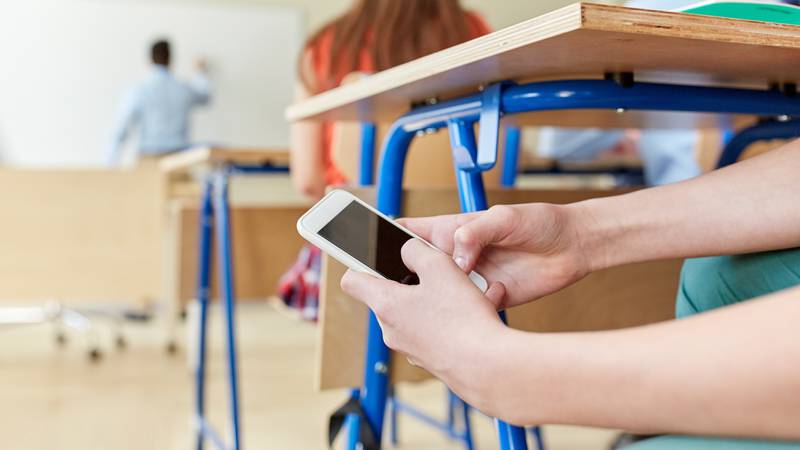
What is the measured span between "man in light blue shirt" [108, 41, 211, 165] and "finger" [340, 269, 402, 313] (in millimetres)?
4372

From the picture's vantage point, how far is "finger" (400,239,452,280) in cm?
63

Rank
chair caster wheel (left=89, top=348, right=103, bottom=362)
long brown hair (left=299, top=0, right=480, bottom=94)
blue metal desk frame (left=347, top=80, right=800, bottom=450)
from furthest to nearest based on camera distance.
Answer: chair caster wheel (left=89, top=348, right=103, bottom=362), long brown hair (left=299, top=0, right=480, bottom=94), blue metal desk frame (left=347, top=80, right=800, bottom=450)

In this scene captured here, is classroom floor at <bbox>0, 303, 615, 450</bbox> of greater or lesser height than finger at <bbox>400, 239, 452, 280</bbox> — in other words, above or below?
below

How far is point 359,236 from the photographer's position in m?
0.76

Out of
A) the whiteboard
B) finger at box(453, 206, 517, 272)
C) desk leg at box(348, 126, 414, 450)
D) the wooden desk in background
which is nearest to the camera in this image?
finger at box(453, 206, 517, 272)

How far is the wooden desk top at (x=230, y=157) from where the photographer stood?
1886 mm

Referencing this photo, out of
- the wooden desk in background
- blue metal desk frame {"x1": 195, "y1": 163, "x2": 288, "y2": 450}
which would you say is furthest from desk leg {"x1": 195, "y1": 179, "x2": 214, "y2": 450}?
the wooden desk in background

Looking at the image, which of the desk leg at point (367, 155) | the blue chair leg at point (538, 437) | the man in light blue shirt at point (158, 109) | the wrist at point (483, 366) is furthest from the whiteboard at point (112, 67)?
the wrist at point (483, 366)

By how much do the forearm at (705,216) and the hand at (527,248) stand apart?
2cm

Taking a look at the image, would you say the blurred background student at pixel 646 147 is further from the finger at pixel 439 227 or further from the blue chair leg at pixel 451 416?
the finger at pixel 439 227

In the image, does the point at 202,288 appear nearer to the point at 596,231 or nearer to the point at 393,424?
the point at 393,424

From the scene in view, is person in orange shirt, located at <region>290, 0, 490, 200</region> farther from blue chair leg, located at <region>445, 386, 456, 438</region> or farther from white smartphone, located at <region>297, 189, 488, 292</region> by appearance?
white smartphone, located at <region>297, 189, 488, 292</region>

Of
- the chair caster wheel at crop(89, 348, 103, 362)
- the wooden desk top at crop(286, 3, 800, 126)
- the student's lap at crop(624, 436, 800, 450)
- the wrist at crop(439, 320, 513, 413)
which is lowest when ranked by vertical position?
the chair caster wheel at crop(89, 348, 103, 362)

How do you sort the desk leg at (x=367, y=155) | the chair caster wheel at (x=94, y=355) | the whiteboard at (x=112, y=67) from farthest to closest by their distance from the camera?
1. the whiteboard at (x=112, y=67)
2. the chair caster wheel at (x=94, y=355)
3. the desk leg at (x=367, y=155)
